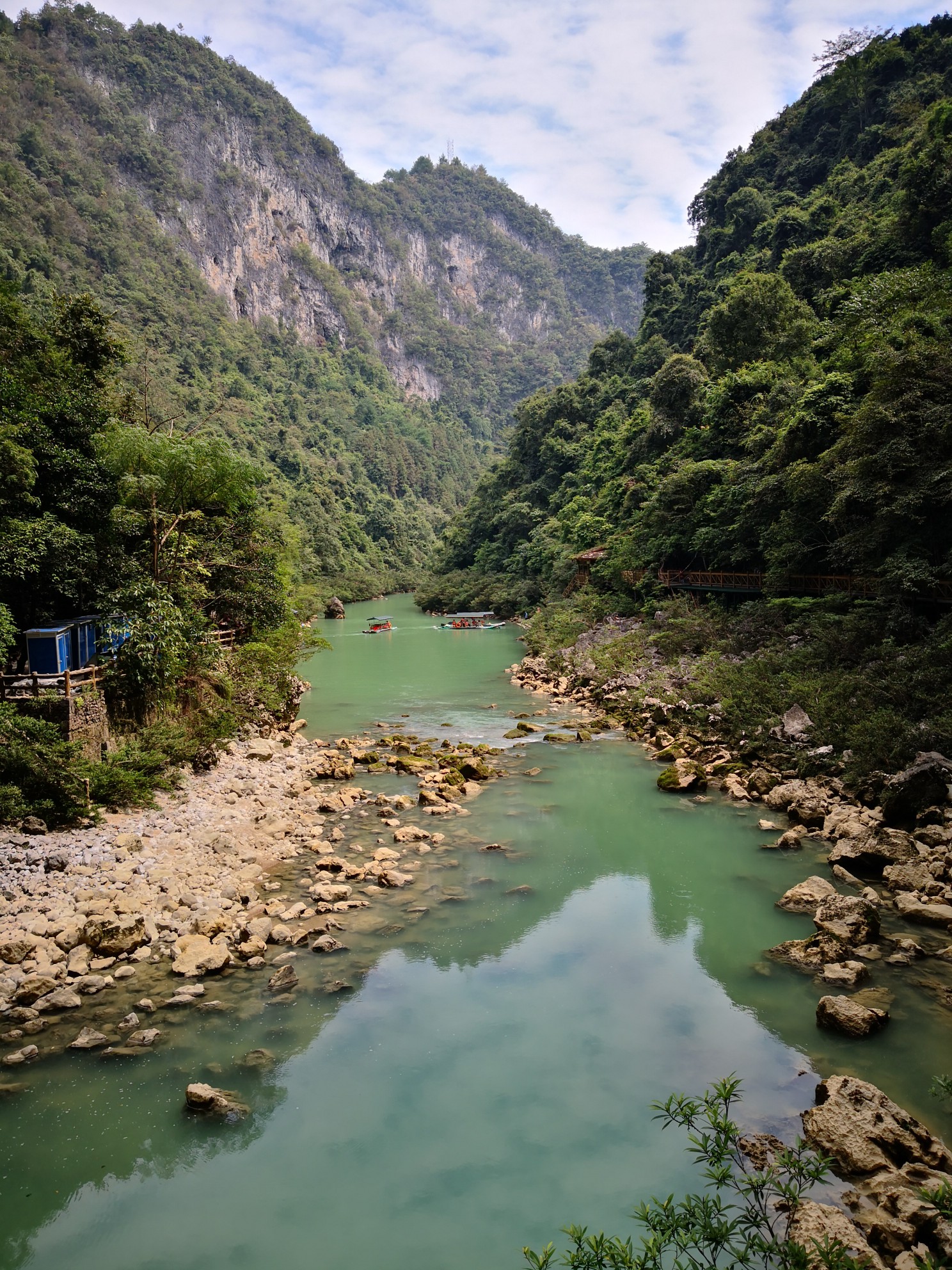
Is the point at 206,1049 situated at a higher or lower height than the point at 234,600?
lower

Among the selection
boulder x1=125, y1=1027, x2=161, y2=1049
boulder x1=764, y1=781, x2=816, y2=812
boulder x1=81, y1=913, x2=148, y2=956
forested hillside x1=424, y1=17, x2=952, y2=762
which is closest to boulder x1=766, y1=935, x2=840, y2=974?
boulder x1=764, y1=781, x2=816, y2=812

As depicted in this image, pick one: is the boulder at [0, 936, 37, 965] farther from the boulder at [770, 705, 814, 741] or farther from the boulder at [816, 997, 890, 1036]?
the boulder at [770, 705, 814, 741]

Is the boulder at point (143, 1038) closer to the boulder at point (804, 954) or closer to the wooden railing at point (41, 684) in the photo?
the wooden railing at point (41, 684)

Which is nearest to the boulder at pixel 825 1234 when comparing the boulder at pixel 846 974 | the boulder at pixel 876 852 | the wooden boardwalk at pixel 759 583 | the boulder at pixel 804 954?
the boulder at pixel 846 974

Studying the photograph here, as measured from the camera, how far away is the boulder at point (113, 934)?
26.1ft

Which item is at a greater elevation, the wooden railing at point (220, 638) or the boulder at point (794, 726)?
the wooden railing at point (220, 638)

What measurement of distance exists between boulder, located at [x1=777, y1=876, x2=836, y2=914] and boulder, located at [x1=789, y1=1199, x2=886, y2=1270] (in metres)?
4.68

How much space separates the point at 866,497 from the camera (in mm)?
14547

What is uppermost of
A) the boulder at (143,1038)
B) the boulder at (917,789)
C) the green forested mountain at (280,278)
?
the green forested mountain at (280,278)

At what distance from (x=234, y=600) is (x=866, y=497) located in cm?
1381

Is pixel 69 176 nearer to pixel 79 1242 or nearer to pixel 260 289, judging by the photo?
pixel 260 289

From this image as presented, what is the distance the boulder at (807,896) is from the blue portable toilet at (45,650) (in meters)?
10.4

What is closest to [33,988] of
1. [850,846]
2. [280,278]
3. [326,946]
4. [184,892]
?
[184,892]

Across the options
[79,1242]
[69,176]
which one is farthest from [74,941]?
[69,176]
